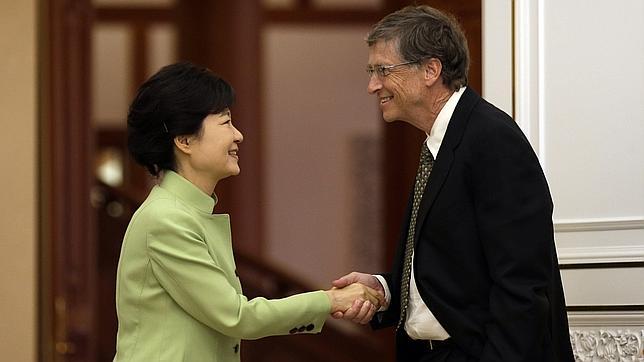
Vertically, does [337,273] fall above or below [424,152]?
below

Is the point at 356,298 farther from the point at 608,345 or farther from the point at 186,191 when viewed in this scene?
the point at 608,345

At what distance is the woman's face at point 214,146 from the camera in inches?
108

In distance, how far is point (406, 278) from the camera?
280 cm

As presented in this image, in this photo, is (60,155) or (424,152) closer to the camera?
(424,152)

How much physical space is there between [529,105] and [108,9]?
15.5 feet

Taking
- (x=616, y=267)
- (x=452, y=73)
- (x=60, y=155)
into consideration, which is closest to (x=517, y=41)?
(x=616, y=267)

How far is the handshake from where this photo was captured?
292 cm

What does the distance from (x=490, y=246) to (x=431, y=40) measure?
542 mm

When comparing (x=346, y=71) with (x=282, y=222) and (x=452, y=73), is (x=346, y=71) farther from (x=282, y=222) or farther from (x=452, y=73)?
(x=452, y=73)

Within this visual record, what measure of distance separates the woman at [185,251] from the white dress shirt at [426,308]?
201mm

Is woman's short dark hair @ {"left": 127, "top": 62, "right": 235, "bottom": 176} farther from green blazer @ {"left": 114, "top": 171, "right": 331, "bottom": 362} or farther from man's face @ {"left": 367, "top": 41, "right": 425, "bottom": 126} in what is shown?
man's face @ {"left": 367, "top": 41, "right": 425, "bottom": 126}
